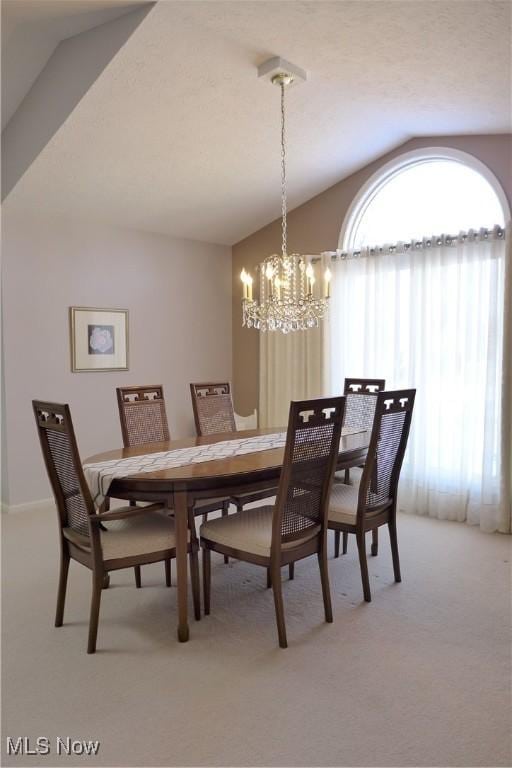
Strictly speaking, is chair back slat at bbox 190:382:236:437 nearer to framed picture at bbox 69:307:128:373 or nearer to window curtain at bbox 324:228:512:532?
framed picture at bbox 69:307:128:373

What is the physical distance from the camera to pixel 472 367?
425 centimetres

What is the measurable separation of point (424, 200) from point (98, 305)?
293cm

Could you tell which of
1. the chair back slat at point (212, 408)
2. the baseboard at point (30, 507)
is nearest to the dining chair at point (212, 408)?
the chair back slat at point (212, 408)

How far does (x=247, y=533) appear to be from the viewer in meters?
2.70

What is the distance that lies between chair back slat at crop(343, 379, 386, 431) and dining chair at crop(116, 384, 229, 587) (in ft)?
3.70

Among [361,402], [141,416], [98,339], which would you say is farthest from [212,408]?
[98,339]

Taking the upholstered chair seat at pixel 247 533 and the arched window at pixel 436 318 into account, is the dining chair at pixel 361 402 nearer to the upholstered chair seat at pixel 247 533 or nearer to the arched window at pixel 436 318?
the arched window at pixel 436 318

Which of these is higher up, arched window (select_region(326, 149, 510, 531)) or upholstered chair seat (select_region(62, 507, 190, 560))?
arched window (select_region(326, 149, 510, 531))

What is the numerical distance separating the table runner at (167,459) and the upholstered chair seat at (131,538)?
0.56 ft

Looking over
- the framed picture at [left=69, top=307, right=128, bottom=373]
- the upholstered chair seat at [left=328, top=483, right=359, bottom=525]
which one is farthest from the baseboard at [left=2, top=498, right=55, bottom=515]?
the upholstered chair seat at [left=328, top=483, right=359, bottom=525]

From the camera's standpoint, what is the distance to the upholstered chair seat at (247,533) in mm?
2629

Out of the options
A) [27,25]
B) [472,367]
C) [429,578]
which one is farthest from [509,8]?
[429,578]

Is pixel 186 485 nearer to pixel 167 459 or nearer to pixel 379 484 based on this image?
pixel 167 459

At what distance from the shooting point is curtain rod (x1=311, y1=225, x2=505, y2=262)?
4.11m
